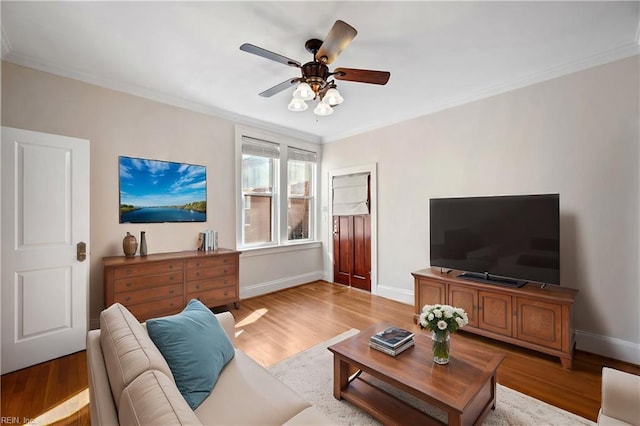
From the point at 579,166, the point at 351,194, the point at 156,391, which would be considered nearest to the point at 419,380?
the point at 156,391

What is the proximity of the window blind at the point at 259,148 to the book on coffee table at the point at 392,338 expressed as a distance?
3.30 meters

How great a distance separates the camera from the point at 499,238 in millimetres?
2900

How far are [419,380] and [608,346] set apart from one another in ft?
7.59

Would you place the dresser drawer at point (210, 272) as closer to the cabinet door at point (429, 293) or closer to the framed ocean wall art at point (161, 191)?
the framed ocean wall art at point (161, 191)

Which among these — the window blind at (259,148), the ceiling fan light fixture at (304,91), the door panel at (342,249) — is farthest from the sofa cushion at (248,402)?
the door panel at (342,249)

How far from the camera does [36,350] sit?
2.47 metres

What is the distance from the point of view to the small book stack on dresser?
1892mm

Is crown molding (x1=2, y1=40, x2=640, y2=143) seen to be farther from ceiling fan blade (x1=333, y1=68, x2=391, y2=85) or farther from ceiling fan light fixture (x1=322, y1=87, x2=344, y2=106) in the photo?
ceiling fan light fixture (x1=322, y1=87, x2=344, y2=106)

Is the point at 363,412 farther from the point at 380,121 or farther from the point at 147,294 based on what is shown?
the point at 380,121

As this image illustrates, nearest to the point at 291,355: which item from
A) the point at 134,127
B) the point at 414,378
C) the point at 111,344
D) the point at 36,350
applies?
the point at 414,378

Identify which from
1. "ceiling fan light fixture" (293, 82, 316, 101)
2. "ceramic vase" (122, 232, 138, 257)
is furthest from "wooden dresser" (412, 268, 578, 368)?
"ceramic vase" (122, 232, 138, 257)

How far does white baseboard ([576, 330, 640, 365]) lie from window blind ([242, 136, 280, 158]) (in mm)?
4351

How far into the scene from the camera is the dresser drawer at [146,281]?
2.88 m

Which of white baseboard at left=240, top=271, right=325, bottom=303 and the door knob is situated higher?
the door knob
